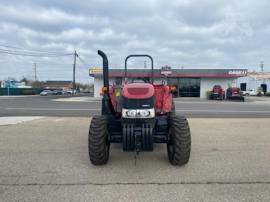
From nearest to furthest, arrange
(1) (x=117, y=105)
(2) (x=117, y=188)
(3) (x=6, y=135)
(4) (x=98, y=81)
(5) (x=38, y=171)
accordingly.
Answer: (2) (x=117, y=188)
(5) (x=38, y=171)
(1) (x=117, y=105)
(3) (x=6, y=135)
(4) (x=98, y=81)

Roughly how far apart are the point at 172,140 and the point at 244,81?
3229 inches

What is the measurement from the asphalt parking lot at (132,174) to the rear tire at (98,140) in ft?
0.68

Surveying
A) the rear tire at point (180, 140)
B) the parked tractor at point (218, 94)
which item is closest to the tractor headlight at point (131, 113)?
the rear tire at point (180, 140)

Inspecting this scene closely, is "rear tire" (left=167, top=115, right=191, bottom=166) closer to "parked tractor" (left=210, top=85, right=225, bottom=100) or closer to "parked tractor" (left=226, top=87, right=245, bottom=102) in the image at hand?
"parked tractor" (left=226, top=87, right=245, bottom=102)

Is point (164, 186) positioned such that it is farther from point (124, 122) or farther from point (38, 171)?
point (38, 171)

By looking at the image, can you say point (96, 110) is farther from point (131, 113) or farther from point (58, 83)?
point (58, 83)

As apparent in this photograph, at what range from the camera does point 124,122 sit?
19.9ft

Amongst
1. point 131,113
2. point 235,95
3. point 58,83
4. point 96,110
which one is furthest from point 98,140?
point 58,83

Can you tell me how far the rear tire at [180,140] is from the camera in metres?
6.14

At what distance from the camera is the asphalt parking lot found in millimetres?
4777

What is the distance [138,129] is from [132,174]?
31.7 inches

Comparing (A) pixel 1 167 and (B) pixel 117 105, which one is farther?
(B) pixel 117 105

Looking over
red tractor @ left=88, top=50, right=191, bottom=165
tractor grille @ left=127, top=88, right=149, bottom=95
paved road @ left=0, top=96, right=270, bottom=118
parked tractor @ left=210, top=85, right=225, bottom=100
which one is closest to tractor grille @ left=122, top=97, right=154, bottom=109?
red tractor @ left=88, top=50, right=191, bottom=165

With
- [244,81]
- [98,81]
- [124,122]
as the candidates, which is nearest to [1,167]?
[124,122]
